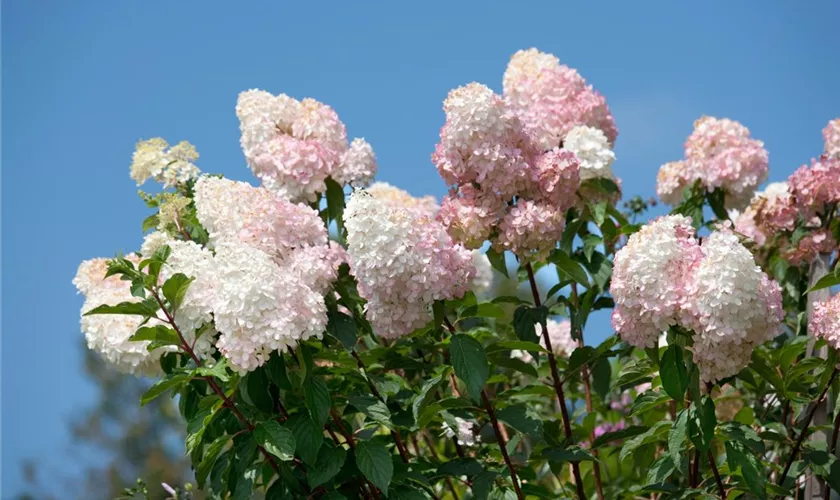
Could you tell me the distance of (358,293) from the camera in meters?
3.26

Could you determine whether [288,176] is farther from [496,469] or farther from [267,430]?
[496,469]

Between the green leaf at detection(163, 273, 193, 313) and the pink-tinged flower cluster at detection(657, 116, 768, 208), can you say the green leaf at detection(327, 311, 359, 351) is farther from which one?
the pink-tinged flower cluster at detection(657, 116, 768, 208)

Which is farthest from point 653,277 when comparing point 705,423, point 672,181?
point 672,181

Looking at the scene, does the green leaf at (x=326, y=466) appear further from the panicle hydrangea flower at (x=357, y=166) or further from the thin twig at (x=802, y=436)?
the thin twig at (x=802, y=436)

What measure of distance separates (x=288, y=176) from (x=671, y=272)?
1.45 m

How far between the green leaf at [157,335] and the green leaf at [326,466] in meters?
0.58

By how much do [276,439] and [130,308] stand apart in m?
0.59

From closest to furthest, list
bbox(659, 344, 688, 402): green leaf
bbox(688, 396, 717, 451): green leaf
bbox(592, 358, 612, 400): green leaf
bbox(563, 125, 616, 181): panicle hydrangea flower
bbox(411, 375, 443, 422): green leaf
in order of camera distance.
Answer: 1. bbox(659, 344, 688, 402): green leaf
2. bbox(688, 396, 717, 451): green leaf
3. bbox(411, 375, 443, 422): green leaf
4. bbox(563, 125, 616, 181): panicle hydrangea flower
5. bbox(592, 358, 612, 400): green leaf

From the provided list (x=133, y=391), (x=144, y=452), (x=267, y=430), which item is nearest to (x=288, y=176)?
(x=267, y=430)

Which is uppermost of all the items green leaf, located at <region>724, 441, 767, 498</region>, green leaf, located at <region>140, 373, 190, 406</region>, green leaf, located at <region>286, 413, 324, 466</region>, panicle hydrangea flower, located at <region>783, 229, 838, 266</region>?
panicle hydrangea flower, located at <region>783, 229, 838, 266</region>

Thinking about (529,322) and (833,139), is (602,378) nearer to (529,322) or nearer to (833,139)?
(529,322)

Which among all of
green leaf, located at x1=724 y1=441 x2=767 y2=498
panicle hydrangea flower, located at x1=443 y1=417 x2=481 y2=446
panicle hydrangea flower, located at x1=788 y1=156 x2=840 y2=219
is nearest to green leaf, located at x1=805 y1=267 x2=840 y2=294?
green leaf, located at x1=724 y1=441 x2=767 y2=498

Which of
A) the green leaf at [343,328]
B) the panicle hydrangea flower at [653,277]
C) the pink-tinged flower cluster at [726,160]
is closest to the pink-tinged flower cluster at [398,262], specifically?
the green leaf at [343,328]

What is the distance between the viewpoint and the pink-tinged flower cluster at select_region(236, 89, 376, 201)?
3.62m
